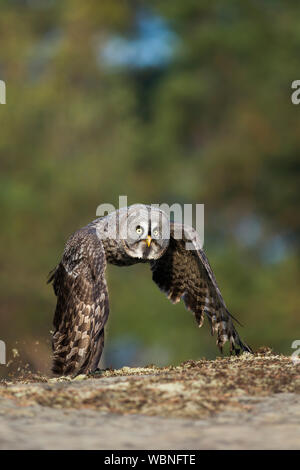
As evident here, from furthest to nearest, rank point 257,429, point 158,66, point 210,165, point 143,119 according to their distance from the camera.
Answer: point 158,66 → point 143,119 → point 210,165 → point 257,429

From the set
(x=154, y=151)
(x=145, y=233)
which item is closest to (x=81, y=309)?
(x=145, y=233)

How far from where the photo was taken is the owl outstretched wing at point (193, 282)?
780cm

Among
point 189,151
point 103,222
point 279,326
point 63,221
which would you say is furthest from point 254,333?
point 103,222

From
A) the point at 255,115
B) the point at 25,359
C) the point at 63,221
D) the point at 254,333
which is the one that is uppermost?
the point at 255,115

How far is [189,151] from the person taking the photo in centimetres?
3575

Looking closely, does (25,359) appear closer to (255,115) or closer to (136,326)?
(136,326)

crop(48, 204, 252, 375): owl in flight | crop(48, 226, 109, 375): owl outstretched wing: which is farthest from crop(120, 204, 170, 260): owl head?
crop(48, 226, 109, 375): owl outstretched wing

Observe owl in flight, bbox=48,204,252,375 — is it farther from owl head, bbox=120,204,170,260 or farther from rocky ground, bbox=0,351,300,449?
rocky ground, bbox=0,351,300,449

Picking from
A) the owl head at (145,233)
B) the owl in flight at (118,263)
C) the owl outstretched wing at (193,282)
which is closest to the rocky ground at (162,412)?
the owl in flight at (118,263)

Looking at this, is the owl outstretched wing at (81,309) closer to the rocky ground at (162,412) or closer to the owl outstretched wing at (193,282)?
the owl outstretched wing at (193,282)

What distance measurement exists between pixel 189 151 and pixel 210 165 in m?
4.82

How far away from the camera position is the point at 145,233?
26.4 feet

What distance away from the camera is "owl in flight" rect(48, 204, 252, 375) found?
22.3ft

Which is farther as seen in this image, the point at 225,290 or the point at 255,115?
the point at 255,115
